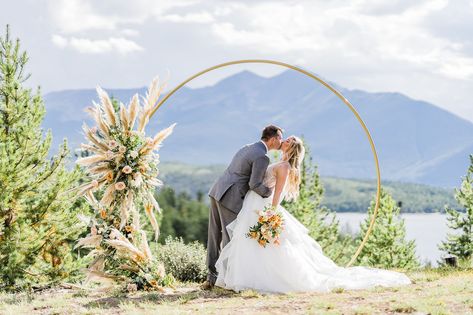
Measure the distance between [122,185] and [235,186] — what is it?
165cm

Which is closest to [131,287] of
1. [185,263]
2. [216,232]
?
[216,232]

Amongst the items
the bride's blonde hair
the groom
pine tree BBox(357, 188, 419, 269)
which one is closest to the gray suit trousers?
the groom

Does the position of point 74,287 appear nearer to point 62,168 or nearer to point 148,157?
point 148,157

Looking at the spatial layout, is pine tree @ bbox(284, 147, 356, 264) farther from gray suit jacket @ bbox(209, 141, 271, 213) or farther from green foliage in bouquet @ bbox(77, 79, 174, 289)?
gray suit jacket @ bbox(209, 141, 271, 213)

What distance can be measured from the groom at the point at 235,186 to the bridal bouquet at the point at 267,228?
0.32m

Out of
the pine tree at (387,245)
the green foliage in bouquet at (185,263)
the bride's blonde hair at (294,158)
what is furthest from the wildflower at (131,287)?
the pine tree at (387,245)

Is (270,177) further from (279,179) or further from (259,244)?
(259,244)

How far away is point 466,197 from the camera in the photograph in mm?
24703

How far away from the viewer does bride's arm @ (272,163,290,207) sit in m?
10.0

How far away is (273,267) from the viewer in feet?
32.4

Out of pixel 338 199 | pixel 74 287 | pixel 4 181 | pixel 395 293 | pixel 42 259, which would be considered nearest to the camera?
pixel 395 293

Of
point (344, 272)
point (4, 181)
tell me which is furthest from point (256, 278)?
point (4, 181)

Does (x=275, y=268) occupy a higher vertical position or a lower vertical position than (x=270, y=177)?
lower

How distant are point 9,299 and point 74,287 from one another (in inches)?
45.4
